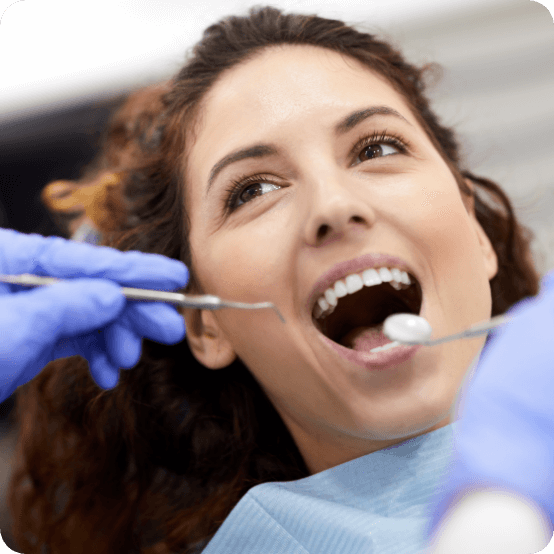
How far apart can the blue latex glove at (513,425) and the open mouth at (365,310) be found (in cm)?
49

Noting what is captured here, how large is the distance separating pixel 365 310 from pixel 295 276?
0.39 m

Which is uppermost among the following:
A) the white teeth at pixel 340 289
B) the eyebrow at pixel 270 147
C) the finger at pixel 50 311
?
the eyebrow at pixel 270 147

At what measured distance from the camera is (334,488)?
112cm

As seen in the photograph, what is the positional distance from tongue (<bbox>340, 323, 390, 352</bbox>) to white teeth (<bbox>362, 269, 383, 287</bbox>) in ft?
0.85

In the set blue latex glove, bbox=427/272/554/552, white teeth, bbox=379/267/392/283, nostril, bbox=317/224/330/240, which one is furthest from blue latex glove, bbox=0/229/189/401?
blue latex glove, bbox=427/272/554/552

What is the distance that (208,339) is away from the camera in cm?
122

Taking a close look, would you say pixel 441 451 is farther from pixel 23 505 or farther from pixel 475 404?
pixel 23 505

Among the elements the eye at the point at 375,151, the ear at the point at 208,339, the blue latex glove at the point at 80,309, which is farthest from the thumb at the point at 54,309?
the eye at the point at 375,151

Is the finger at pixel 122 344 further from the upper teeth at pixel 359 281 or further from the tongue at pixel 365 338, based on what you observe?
the tongue at pixel 365 338

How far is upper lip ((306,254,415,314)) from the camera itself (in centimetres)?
98

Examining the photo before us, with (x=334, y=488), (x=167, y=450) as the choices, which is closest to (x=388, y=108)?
(x=334, y=488)

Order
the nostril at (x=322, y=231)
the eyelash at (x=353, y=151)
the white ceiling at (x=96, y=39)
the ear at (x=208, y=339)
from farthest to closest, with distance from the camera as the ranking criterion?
the white ceiling at (x=96, y=39), the ear at (x=208, y=339), the eyelash at (x=353, y=151), the nostril at (x=322, y=231)

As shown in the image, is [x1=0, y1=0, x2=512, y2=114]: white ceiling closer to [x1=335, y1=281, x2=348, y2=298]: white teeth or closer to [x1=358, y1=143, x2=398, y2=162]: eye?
[x1=358, y1=143, x2=398, y2=162]: eye

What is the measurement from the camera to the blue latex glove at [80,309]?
88 centimetres
